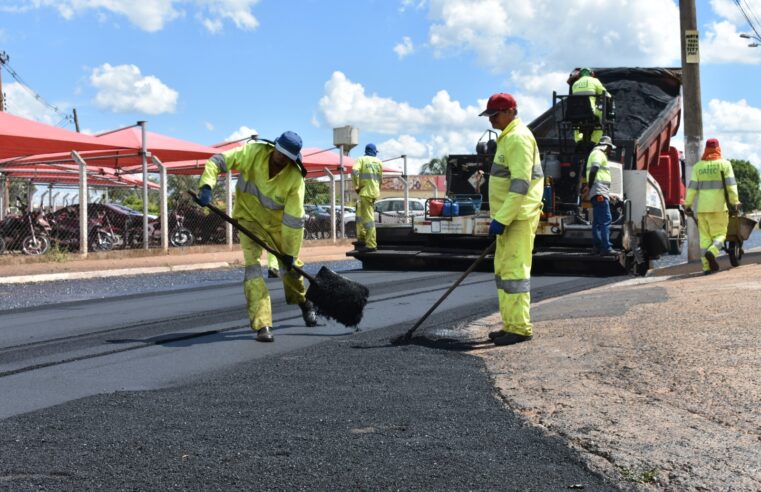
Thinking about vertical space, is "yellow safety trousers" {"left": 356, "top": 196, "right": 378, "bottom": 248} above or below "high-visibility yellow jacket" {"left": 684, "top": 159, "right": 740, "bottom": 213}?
below

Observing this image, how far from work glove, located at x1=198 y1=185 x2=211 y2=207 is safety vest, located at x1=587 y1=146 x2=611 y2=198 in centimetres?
609

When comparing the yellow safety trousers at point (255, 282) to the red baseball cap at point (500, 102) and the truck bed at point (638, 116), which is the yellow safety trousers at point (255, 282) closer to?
the red baseball cap at point (500, 102)

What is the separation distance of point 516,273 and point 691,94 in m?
9.05

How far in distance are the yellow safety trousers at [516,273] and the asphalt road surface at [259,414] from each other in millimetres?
426

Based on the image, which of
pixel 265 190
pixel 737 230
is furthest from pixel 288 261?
pixel 737 230

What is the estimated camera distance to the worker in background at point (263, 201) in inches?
268

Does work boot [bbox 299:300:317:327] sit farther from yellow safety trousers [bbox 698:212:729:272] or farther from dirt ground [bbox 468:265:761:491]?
yellow safety trousers [bbox 698:212:729:272]

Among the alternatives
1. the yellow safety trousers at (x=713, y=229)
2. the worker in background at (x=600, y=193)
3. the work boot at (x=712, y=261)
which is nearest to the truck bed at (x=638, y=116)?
the worker in background at (x=600, y=193)

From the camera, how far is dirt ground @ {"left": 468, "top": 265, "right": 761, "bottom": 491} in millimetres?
3583

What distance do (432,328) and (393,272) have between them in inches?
254

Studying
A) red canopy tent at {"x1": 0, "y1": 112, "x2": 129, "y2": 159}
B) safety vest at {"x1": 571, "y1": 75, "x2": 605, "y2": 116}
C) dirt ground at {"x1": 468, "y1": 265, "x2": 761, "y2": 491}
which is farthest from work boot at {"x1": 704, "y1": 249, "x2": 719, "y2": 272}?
red canopy tent at {"x1": 0, "y1": 112, "x2": 129, "y2": 159}

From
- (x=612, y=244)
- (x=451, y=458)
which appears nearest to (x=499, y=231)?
(x=451, y=458)

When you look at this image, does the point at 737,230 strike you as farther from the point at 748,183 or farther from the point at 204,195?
the point at 748,183

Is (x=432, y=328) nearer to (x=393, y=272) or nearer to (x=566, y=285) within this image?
(x=566, y=285)
